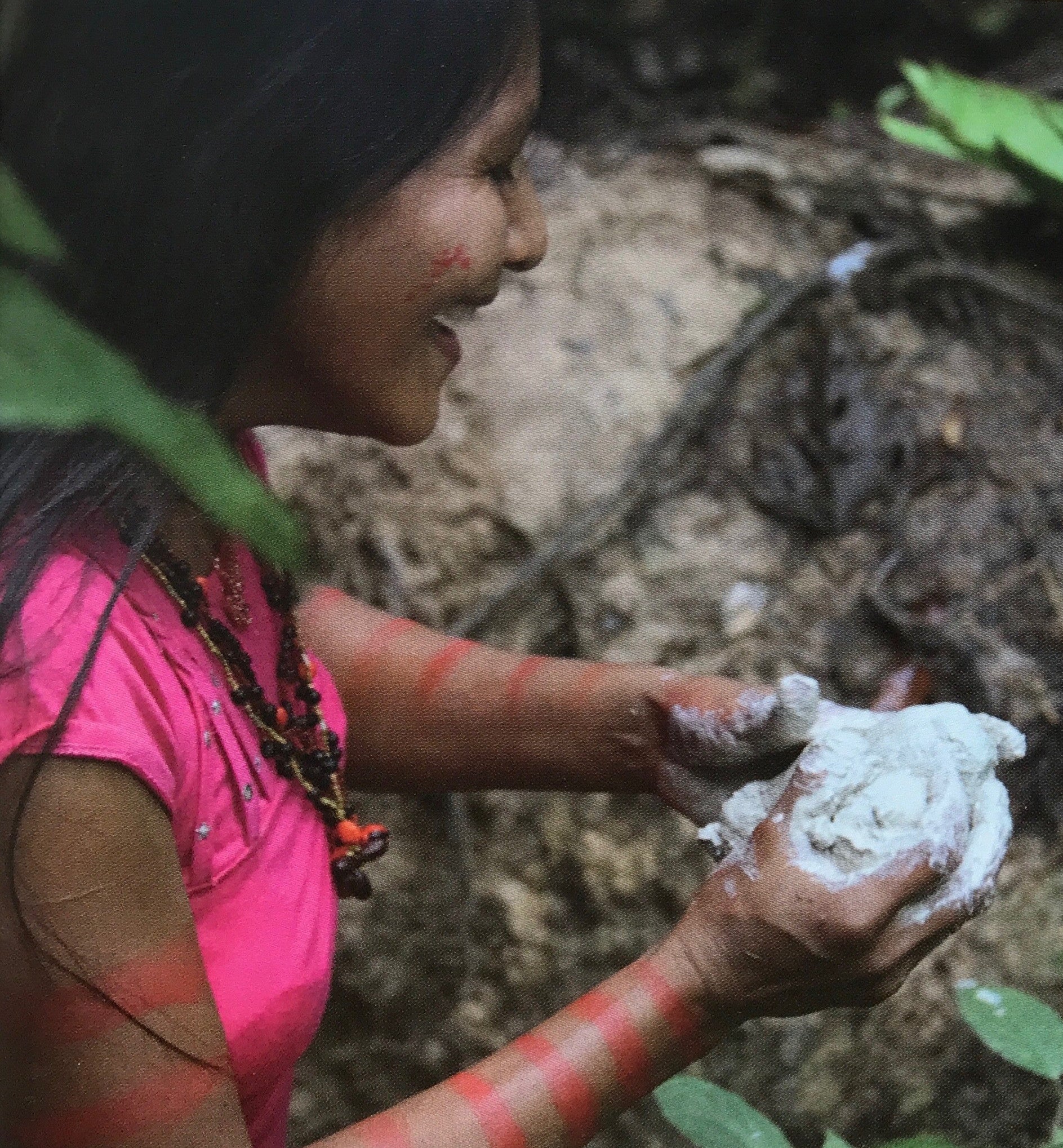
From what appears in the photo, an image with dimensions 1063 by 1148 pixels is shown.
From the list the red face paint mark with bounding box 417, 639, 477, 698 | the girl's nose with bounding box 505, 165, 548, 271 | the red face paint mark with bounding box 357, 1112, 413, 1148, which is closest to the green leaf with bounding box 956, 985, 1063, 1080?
the red face paint mark with bounding box 357, 1112, 413, 1148

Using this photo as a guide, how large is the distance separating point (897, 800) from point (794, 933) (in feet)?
→ 0.47

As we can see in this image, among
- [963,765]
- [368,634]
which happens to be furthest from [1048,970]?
[368,634]

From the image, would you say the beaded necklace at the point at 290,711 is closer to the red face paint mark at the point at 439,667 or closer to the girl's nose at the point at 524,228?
the red face paint mark at the point at 439,667

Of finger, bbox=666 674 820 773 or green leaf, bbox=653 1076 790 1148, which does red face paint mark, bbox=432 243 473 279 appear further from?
green leaf, bbox=653 1076 790 1148

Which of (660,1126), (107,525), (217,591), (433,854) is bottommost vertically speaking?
(660,1126)

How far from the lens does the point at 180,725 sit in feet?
2.79

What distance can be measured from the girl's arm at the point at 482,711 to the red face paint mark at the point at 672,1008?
24cm

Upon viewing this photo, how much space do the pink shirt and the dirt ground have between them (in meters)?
0.58

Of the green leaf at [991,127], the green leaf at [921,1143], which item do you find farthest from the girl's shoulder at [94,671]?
the green leaf at [991,127]

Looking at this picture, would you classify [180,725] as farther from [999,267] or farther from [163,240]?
[999,267]

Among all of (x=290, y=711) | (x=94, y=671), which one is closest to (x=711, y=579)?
(x=290, y=711)

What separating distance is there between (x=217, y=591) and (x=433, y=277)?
338 millimetres

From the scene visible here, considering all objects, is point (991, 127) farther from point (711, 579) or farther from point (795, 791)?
point (795, 791)

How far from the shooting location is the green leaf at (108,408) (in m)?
0.27
